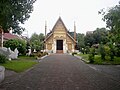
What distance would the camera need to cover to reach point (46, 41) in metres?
74.9

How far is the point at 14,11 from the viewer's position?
1558 centimetres

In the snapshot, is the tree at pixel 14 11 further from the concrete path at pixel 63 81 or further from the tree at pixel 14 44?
the tree at pixel 14 44

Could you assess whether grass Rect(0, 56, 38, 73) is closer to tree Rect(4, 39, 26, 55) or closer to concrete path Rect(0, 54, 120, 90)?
concrete path Rect(0, 54, 120, 90)

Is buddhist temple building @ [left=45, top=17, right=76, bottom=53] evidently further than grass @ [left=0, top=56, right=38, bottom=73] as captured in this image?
Yes

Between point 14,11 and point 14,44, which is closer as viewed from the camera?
point 14,11

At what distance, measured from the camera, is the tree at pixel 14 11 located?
45.5ft

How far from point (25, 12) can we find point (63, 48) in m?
58.5

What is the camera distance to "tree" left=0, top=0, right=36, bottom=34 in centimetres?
1385

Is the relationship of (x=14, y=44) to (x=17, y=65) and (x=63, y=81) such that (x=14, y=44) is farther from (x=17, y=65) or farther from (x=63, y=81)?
(x=63, y=81)

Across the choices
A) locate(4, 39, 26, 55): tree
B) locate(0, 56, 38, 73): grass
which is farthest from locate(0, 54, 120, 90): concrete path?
locate(4, 39, 26, 55): tree

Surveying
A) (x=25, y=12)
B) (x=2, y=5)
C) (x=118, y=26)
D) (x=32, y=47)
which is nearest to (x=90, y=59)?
(x=118, y=26)

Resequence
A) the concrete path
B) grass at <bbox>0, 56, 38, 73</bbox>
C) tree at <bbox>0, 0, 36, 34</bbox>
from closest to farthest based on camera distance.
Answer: the concrete path < tree at <bbox>0, 0, 36, 34</bbox> < grass at <bbox>0, 56, 38, 73</bbox>

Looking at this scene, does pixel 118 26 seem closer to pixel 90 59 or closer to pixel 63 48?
pixel 90 59

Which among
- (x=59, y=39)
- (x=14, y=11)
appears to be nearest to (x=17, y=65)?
(x=14, y=11)
